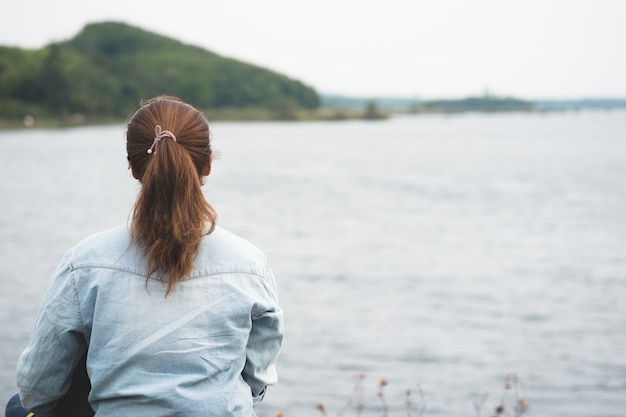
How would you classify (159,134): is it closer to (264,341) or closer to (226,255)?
(226,255)

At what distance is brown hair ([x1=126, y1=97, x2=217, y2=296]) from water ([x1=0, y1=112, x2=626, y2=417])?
101 inches

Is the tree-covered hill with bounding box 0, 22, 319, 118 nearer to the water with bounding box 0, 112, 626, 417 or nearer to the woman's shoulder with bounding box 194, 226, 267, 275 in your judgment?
the water with bounding box 0, 112, 626, 417

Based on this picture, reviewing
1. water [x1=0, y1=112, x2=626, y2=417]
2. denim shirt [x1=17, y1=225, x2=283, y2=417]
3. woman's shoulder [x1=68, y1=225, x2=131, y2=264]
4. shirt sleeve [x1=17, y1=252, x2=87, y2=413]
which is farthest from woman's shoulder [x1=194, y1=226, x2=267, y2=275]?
water [x1=0, y1=112, x2=626, y2=417]

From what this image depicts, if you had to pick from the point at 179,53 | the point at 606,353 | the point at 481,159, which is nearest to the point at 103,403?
the point at 606,353

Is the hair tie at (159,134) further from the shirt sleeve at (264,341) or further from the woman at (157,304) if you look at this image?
the shirt sleeve at (264,341)

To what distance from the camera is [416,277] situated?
585 inches

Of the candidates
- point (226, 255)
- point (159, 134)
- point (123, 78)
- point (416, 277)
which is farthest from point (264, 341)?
point (123, 78)

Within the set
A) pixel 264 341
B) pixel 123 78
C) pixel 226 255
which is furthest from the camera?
pixel 123 78

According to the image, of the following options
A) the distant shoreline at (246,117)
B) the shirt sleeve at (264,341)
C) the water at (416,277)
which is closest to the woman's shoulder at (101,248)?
the shirt sleeve at (264,341)

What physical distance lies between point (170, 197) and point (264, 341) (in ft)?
1.60

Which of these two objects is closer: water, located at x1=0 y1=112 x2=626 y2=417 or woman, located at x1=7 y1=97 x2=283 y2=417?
woman, located at x1=7 y1=97 x2=283 y2=417

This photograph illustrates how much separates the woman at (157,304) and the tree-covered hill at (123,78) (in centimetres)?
8064

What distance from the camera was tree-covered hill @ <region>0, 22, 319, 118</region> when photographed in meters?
99.9

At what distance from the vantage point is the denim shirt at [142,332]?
187cm
